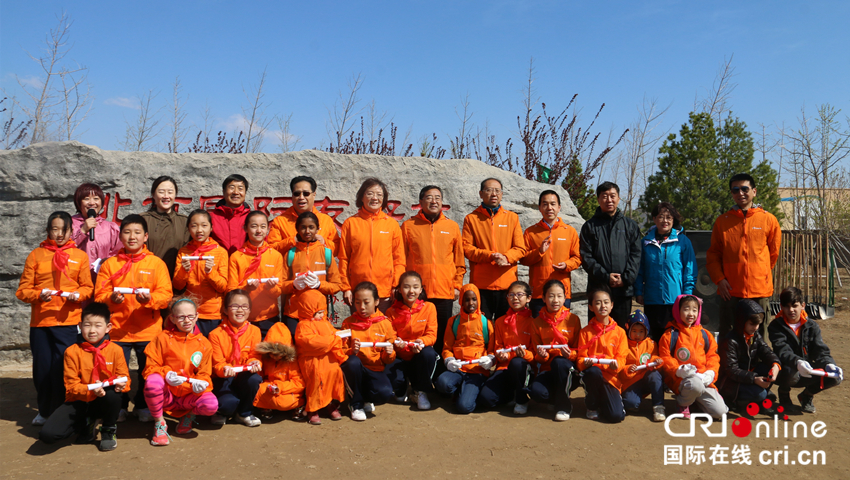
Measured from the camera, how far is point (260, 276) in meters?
3.92

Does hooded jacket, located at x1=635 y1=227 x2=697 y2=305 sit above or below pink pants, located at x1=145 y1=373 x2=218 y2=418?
above

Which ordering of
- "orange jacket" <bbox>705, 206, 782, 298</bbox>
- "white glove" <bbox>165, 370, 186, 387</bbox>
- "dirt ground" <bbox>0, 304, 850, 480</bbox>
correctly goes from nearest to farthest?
"dirt ground" <bbox>0, 304, 850, 480</bbox>, "white glove" <bbox>165, 370, 186, 387</bbox>, "orange jacket" <bbox>705, 206, 782, 298</bbox>

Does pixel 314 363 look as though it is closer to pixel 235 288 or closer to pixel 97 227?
pixel 235 288

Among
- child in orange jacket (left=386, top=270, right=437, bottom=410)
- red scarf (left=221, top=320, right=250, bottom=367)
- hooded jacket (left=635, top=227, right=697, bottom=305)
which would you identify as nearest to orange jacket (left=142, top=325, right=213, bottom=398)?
red scarf (left=221, top=320, right=250, bottom=367)

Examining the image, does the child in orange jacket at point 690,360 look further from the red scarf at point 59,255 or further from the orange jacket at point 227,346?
the red scarf at point 59,255

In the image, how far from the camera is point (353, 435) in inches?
137

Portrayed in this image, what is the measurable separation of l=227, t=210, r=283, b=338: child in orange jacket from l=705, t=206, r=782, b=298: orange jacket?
3.53 meters

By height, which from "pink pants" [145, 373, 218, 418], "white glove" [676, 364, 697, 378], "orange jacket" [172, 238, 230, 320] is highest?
"orange jacket" [172, 238, 230, 320]

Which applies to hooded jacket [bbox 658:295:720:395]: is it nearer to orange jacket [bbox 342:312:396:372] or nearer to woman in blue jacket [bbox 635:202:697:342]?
woman in blue jacket [bbox 635:202:697:342]

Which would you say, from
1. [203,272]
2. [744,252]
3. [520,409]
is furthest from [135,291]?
[744,252]

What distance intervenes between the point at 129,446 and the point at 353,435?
133 cm

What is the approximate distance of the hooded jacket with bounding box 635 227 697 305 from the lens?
4.28 meters

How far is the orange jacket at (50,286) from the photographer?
3.63 metres

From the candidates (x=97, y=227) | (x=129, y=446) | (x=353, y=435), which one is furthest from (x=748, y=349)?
(x=97, y=227)
